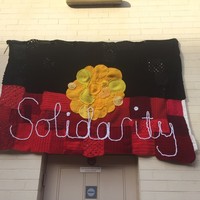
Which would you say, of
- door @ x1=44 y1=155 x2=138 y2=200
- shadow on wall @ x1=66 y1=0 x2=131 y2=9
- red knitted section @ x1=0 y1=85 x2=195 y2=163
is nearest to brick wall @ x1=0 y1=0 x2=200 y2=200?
shadow on wall @ x1=66 y1=0 x2=131 y2=9

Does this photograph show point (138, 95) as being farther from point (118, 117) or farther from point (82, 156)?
point (82, 156)

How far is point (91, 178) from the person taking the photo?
3029 millimetres

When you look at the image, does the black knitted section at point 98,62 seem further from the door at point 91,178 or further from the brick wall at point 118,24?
the door at point 91,178

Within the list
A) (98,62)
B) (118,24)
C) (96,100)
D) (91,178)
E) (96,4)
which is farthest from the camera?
(96,4)

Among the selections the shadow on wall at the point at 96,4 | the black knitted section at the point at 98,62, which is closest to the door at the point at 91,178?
the black knitted section at the point at 98,62

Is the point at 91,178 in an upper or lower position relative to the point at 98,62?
lower

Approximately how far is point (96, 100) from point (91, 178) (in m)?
0.71

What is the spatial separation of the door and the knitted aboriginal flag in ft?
0.62

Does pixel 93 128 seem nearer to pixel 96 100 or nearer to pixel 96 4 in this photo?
pixel 96 100

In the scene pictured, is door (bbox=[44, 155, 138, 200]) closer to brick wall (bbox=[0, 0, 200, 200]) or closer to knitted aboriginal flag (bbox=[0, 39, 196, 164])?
knitted aboriginal flag (bbox=[0, 39, 196, 164])

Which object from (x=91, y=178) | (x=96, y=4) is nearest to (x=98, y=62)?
(x=96, y=4)

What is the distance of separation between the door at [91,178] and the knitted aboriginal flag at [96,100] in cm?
19

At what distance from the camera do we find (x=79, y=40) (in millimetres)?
3598

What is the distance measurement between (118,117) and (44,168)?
0.81m
